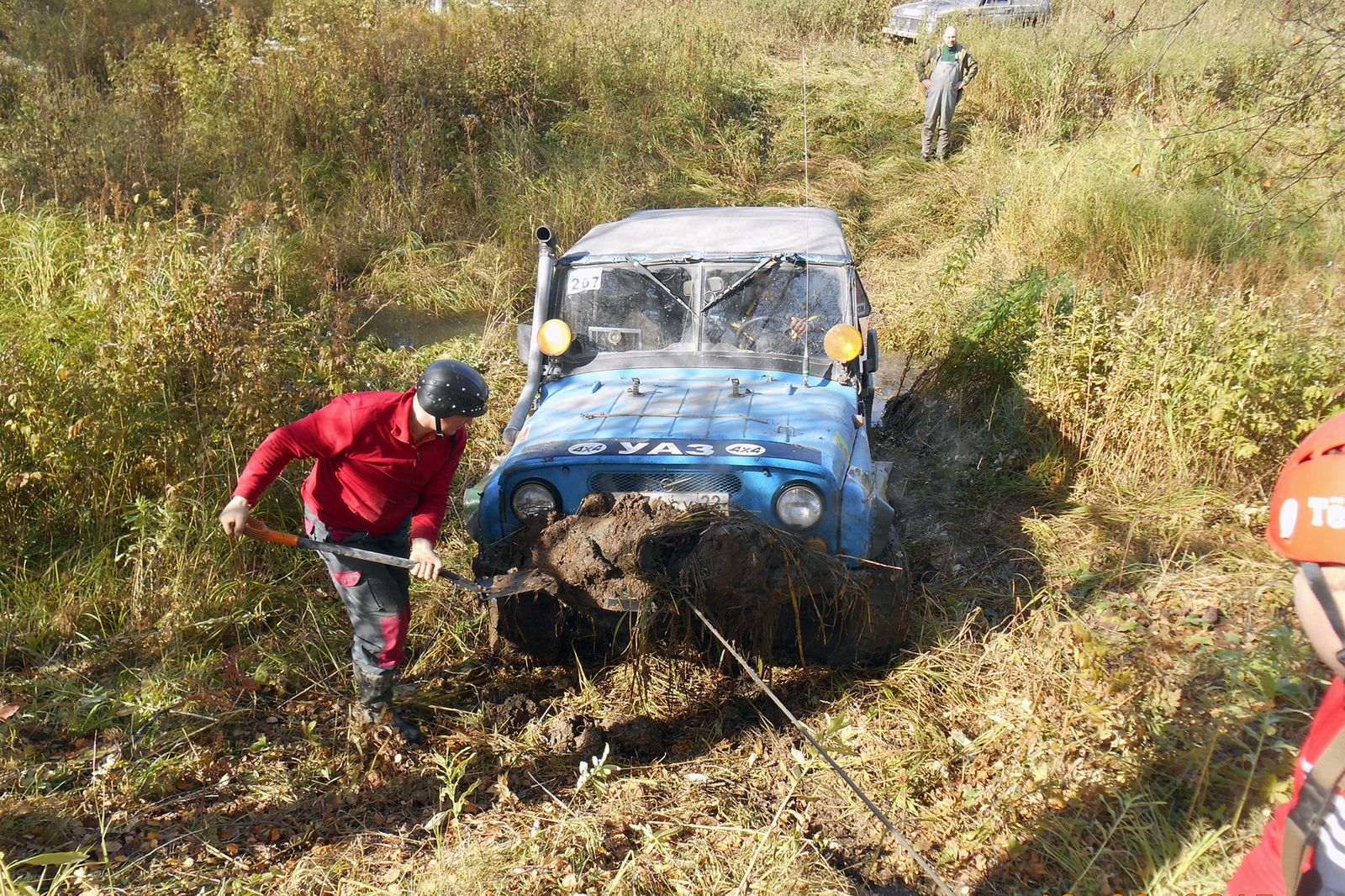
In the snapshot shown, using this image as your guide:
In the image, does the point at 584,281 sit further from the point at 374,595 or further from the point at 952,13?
the point at 952,13

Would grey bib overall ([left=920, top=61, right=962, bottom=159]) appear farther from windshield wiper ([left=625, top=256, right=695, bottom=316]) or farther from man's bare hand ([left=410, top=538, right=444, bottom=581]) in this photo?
man's bare hand ([left=410, top=538, right=444, bottom=581])

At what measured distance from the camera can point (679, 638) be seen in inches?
139

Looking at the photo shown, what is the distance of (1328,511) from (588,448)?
2512mm

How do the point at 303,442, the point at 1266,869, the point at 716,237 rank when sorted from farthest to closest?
the point at 716,237 < the point at 303,442 < the point at 1266,869

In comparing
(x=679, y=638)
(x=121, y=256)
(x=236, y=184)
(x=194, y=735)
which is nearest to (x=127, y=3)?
(x=236, y=184)

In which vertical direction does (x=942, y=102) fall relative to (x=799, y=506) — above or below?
above

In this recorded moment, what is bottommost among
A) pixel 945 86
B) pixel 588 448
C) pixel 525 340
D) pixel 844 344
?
→ pixel 588 448

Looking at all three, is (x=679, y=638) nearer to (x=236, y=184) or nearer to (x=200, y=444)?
(x=200, y=444)

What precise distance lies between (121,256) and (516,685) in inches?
132

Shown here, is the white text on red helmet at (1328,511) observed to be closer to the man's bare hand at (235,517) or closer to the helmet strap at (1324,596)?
the helmet strap at (1324,596)

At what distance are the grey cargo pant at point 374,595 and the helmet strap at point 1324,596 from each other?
111 inches

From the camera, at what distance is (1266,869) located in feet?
5.28

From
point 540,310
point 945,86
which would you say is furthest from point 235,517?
point 945,86

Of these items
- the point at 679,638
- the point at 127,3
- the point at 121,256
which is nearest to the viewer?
the point at 679,638
